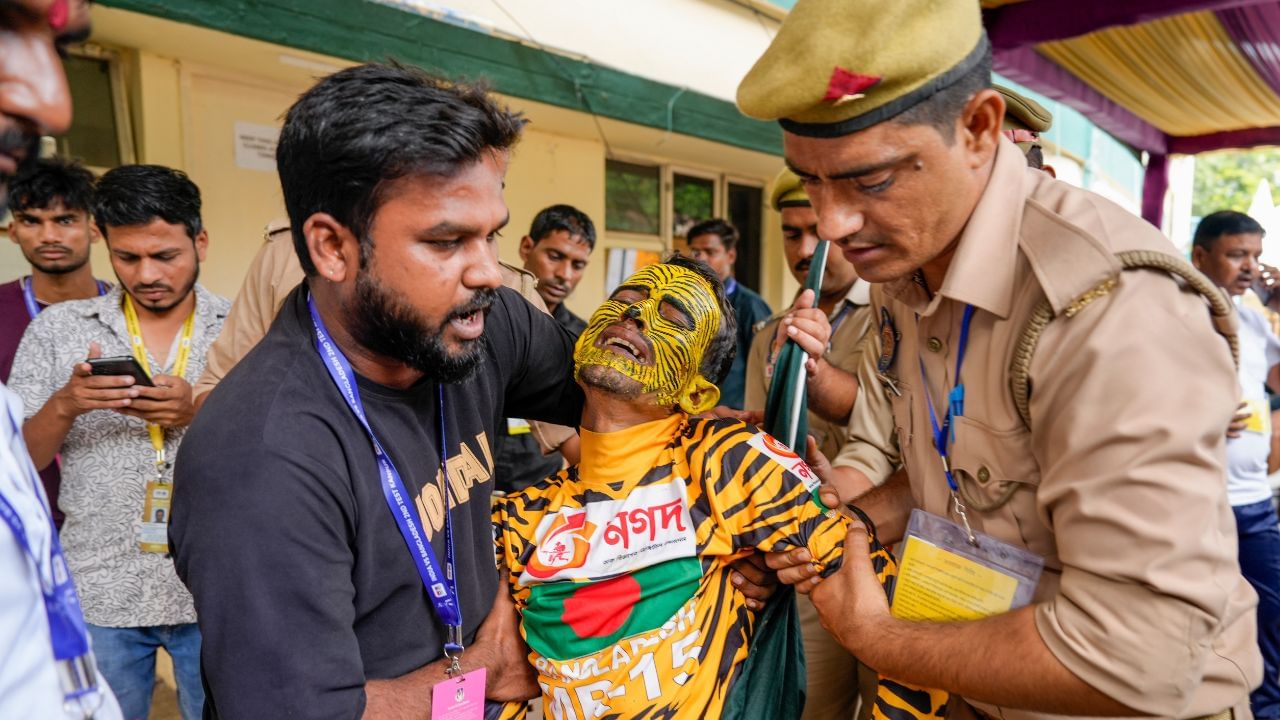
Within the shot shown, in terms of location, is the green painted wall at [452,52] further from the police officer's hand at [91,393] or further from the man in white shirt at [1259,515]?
the man in white shirt at [1259,515]

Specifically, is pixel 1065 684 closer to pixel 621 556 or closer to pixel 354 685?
pixel 621 556

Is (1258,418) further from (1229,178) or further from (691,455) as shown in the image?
(1229,178)

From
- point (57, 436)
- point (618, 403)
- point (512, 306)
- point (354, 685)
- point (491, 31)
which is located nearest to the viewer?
point (354, 685)

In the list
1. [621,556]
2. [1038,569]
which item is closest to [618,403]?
[621,556]

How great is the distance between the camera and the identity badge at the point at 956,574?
4.91ft

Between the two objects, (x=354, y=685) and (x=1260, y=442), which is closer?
(x=354, y=685)

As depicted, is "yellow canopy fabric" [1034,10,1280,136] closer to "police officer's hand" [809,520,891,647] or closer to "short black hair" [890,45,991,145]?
"short black hair" [890,45,991,145]

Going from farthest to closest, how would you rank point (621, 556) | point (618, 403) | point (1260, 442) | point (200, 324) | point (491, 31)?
point (491, 31) → point (1260, 442) → point (200, 324) → point (618, 403) → point (621, 556)

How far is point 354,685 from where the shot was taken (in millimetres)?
1383

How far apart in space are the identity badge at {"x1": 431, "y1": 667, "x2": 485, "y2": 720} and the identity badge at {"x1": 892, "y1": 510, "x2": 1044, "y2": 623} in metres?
0.99

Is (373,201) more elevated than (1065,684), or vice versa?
(373,201)

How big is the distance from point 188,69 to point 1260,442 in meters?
6.61

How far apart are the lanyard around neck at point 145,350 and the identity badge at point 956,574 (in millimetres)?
2709

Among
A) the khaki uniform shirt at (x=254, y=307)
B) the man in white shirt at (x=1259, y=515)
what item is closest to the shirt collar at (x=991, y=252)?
the khaki uniform shirt at (x=254, y=307)
